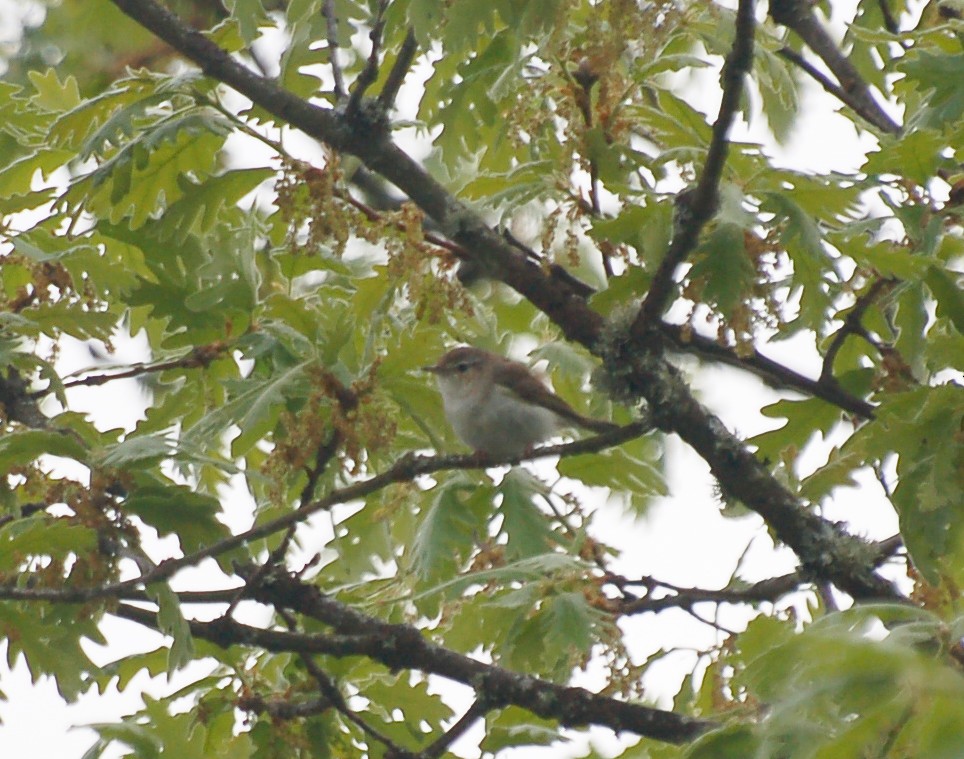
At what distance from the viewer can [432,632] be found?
389 cm

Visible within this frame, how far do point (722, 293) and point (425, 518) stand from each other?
1291 millimetres

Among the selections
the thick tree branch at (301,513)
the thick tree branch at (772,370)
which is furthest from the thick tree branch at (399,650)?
the thick tree branch at (772,370)

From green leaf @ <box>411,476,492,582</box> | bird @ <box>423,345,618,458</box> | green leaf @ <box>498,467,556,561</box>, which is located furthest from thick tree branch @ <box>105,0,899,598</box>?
bird @ <box>423,345,618,458</box>

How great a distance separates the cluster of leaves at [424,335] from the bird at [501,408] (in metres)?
0.70

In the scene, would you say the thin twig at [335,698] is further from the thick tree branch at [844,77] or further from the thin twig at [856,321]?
the thick tree branch at [844,77]

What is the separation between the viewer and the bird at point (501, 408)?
4.73 m

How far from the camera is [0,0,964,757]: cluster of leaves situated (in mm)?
2658

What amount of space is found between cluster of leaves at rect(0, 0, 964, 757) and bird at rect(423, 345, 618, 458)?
0.70 metres

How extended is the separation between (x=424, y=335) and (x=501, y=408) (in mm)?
1709

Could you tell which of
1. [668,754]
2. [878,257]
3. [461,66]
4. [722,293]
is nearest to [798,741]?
[668,754]

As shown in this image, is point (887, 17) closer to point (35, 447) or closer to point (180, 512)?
point (180, 512)

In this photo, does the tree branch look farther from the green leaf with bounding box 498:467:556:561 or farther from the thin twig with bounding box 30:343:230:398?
the thin twig with bounding box 30:343:230:398

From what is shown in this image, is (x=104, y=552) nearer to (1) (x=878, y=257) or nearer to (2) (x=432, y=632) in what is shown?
(2) (x=432, y=632)

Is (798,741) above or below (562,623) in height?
below
